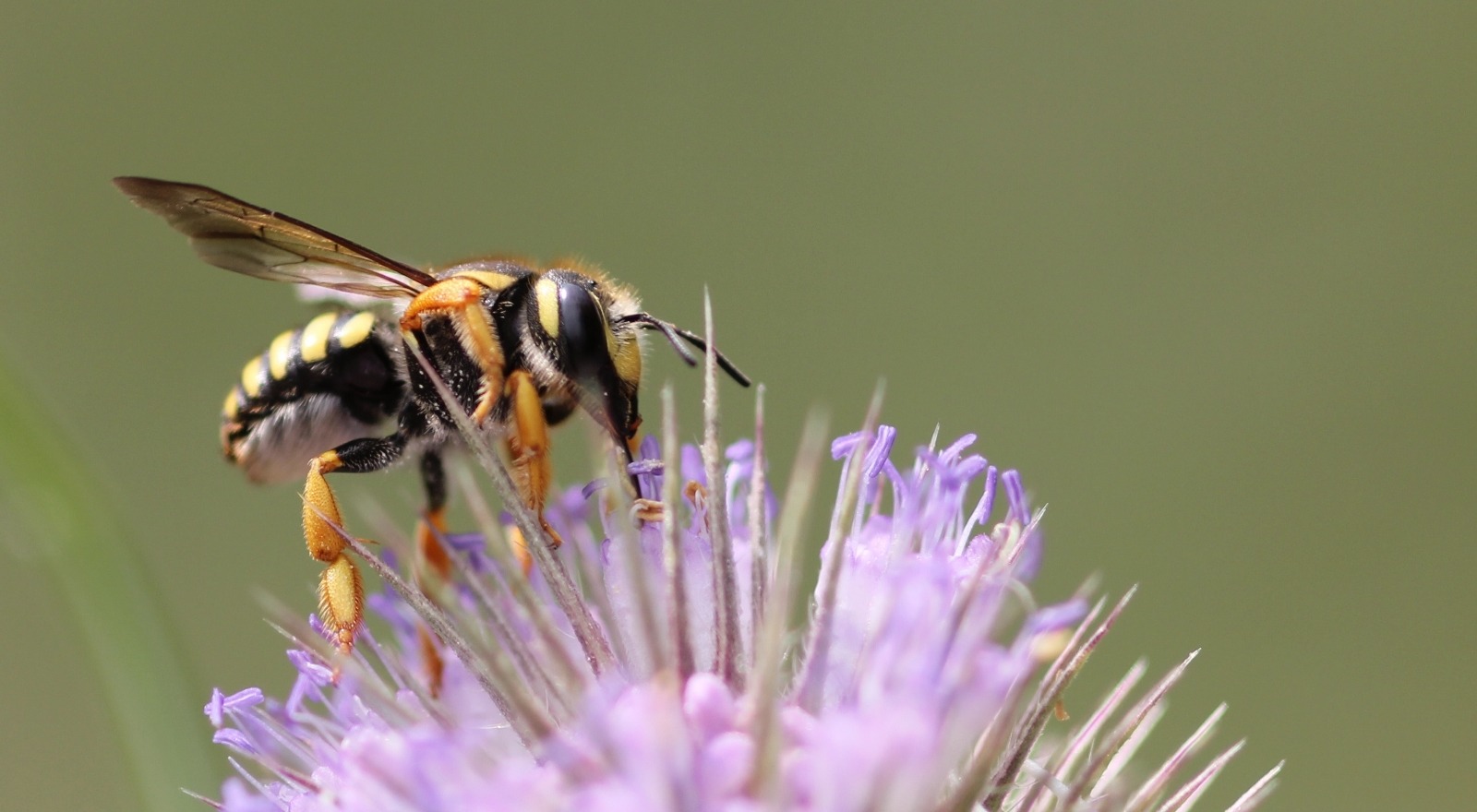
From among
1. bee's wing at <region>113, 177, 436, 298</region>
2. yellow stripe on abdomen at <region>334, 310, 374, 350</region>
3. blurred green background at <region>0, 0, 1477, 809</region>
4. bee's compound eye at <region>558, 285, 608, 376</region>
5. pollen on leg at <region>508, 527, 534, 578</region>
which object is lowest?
pollen on leg at <region>508, 527, 534, 578</region>

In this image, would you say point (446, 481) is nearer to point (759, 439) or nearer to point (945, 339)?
point (759, 439)

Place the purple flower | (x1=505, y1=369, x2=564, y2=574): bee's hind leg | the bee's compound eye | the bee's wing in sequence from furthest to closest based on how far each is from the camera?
the bee's wing < the bee's compound eye < (x1=505, y1=369, x2=564, y2=574): bee's hind leg < the purple flower

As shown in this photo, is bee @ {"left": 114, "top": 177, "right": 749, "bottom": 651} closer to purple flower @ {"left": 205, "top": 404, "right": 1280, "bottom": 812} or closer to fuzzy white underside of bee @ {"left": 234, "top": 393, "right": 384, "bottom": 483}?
fuzzy white underside of bee @ {"left": 234, "top": 393, "right": 384, "bottom": 483}

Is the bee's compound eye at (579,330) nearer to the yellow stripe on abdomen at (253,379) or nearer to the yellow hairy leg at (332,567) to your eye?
the yellow hairy leg at (332,567)

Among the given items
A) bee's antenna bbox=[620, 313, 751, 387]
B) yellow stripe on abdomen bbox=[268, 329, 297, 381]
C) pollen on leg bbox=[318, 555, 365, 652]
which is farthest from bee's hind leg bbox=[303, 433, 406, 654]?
bee's antenna bbox=[620, 313, 751, 387]

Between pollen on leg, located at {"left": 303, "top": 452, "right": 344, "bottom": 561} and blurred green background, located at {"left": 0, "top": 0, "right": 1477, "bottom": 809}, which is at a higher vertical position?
blurred green background, located at {"left": 0, "top": 0, "right": 1477, "bottom": 809}

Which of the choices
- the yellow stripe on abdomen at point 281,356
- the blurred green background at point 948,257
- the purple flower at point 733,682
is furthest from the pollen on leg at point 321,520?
the blurred green background at point 948,257

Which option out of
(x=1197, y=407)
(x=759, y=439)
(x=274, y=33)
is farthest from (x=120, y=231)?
(x=759, y=439)
